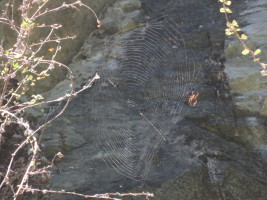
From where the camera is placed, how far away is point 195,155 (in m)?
2.96

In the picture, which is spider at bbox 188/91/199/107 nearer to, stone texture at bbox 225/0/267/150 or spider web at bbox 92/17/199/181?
spider web at bbox 92/17/199/181

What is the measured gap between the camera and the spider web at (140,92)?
126 inches

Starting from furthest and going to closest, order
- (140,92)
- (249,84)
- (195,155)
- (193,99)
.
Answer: (140,92) → (193,99) → (249,84) → (195,155)

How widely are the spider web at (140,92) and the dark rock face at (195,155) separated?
0.05m

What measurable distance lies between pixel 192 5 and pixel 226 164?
2267 millimetres

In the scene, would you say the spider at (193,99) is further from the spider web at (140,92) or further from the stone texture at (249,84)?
the stone texture at (249,84)

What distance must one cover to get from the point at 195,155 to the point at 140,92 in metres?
0.98

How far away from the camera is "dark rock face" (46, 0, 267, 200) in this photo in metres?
2.74

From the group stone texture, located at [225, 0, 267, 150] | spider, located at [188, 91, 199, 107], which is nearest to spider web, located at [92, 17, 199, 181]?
spider, located at [188, 91, 199, 107]

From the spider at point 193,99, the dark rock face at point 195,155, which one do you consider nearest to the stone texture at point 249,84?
the dark rock face at point 195,155

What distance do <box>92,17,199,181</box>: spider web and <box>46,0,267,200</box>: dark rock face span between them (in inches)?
2.1

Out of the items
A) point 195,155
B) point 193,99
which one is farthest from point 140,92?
point 195,155

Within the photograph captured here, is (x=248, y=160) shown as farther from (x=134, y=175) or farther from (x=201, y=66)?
(x=201, y=66)

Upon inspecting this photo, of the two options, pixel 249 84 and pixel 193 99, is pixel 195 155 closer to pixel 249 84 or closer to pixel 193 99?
pixel 193 99
